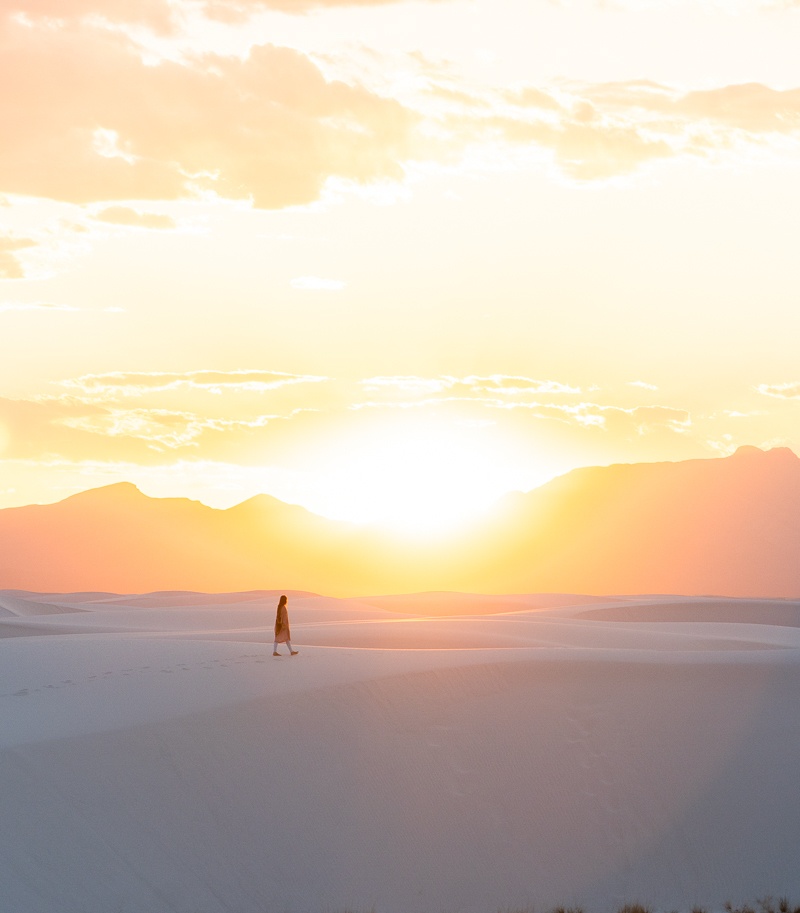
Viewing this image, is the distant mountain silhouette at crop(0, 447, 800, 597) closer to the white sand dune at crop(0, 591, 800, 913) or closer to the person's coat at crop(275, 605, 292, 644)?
the person's coat at crop(275, 605, 292, 644)

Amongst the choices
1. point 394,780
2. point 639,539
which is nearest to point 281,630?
point 394,780

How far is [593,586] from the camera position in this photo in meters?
162

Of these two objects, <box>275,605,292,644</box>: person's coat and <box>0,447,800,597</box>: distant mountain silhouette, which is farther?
<box>0,447,800,597</box>: distant mountain silhouette

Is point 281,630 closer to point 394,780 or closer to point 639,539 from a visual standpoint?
point 394,780

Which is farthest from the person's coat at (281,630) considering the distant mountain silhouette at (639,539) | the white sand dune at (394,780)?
the distant mountain silhouette at (639,539)

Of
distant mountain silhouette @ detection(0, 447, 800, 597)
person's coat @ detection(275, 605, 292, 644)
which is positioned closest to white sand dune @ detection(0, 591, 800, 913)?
person's coat @ detection(275, 605, 292, 644)

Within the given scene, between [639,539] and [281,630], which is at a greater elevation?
[639,539]

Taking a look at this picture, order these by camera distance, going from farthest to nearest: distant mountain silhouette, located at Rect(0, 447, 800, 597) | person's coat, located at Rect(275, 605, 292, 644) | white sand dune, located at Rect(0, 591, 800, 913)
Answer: distant mountain silhouette, located at Rect(0, 447, 800, 597)
person's coat, located at Rect(275, 605, 292, 644)
white sand dune, located at Rect(0, 591, 800, 913)

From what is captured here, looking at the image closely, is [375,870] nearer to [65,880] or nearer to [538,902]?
Answer: [538,902]

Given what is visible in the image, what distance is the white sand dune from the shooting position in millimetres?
12570

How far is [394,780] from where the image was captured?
1491 centimetres

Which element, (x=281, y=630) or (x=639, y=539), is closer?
(x=281, y=630)

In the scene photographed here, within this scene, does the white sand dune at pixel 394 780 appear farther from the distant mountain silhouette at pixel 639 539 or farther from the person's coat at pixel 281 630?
the distant mountain silhouette at pixel 639 539

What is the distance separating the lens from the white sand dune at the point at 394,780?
1257cm
